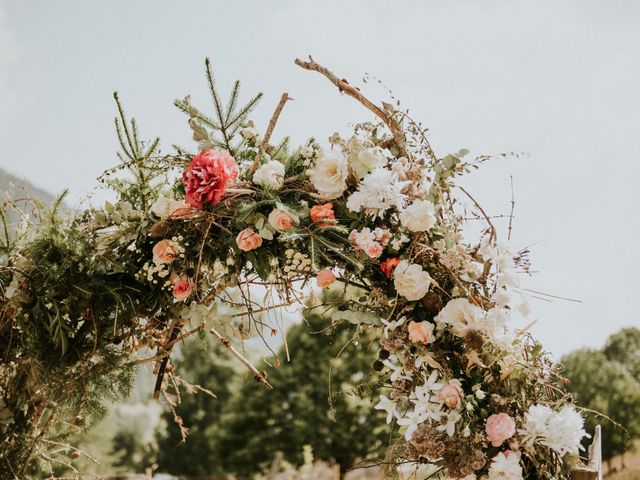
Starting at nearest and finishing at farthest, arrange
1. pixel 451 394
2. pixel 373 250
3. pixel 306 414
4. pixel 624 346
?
pixel 451 394, pixel 373 250, pixel 306 414, pixel 624 346

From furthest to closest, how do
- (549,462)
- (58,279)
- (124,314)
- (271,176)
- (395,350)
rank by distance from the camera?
(124,314), (58,279), (271,176), (395,350), (549,462)

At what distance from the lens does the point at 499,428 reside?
72.1 inches

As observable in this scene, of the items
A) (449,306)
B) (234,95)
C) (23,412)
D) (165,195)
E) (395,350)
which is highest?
(234,95)

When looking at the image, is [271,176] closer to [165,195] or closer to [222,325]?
[165,195]

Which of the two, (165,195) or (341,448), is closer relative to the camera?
(165,195)

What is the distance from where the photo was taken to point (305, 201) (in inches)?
87.8

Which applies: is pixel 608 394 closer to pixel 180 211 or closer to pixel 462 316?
pixel 462 316

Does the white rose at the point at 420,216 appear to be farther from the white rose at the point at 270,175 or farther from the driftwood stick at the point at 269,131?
the driftwood stick at the point at 269,131

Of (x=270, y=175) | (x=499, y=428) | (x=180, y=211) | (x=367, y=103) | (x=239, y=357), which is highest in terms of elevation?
(x=367, y=103)

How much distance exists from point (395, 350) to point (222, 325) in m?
0.93

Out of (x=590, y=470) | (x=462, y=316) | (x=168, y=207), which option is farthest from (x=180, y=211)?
(x=590, y=470)

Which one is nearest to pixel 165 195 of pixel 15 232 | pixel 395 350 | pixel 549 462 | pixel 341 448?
pixel 15 232

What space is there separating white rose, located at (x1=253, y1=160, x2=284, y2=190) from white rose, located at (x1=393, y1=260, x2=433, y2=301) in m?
0.58

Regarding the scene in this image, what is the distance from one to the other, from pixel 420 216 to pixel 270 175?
60 centimetres
